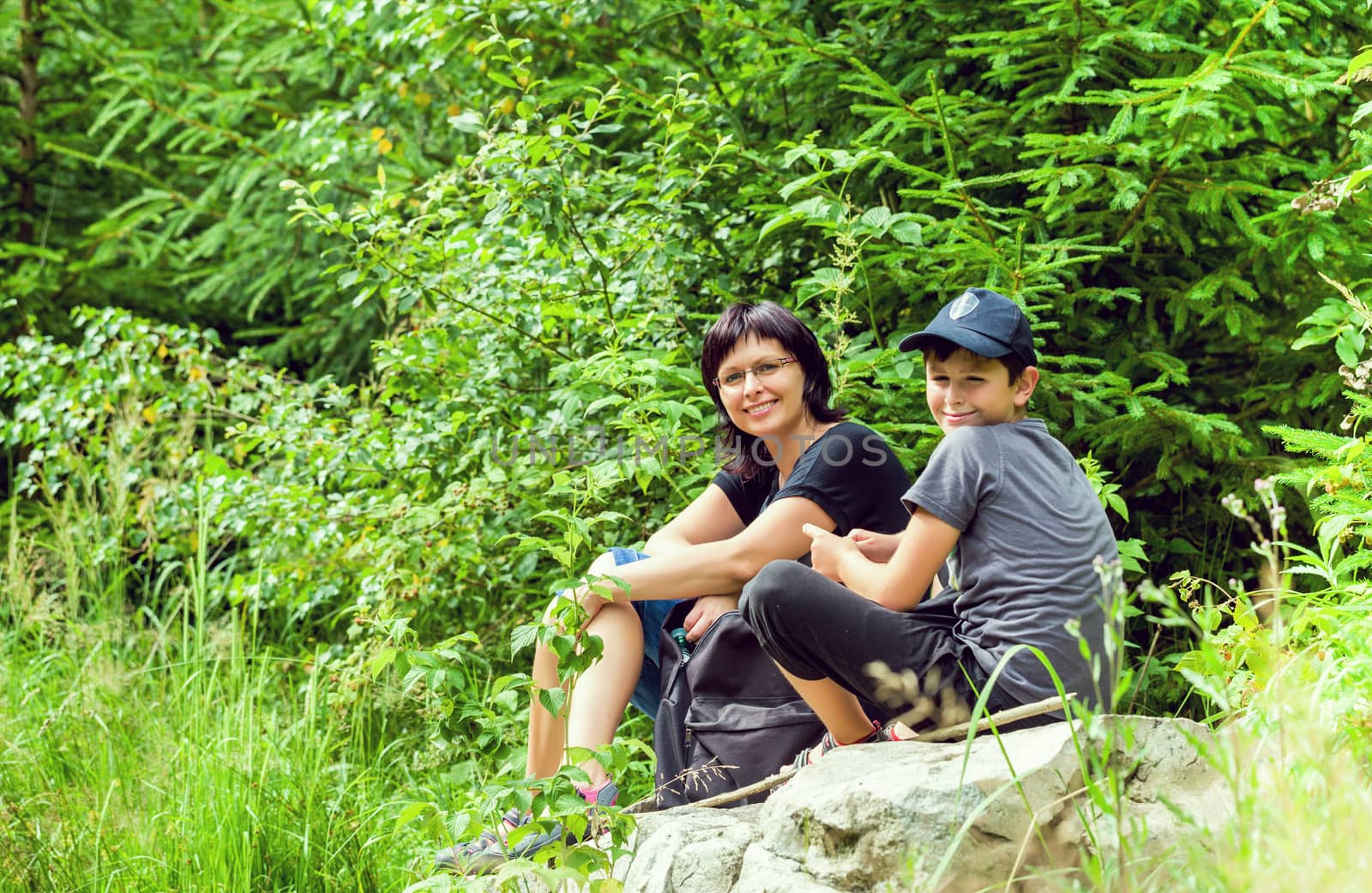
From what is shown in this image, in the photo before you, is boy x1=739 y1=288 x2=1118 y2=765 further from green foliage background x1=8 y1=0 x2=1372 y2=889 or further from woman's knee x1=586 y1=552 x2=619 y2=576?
woman's knee x1=586 y1=552 x2=619 y2=576

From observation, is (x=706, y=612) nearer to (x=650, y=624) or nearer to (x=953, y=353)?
(x=650, y=624)

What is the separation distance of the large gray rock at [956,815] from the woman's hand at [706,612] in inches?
24.1

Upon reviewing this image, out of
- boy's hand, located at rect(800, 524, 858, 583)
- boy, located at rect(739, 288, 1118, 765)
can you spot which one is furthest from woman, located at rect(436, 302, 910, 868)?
boy, located at rect(739, 288, 1118, 765)

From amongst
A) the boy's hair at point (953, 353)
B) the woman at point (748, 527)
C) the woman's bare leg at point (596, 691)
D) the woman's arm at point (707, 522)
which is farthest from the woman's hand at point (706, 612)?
the boy's hair at point (953, 353)

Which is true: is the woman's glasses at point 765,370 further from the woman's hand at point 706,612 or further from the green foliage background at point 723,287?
the woman's hand at point 706,612

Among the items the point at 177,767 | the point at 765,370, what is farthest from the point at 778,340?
the point at 177,767

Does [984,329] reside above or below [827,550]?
above

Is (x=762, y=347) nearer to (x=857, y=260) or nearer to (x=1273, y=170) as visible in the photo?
(x=857, y=260)

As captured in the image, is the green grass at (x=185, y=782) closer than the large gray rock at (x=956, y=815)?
No

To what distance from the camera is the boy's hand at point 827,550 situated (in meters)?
2.34

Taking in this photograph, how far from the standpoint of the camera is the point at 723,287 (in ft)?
12.5

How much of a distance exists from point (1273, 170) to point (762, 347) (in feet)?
6.36

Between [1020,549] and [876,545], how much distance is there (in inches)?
15.6

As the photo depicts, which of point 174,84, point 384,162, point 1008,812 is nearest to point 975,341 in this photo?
point 1008,812
